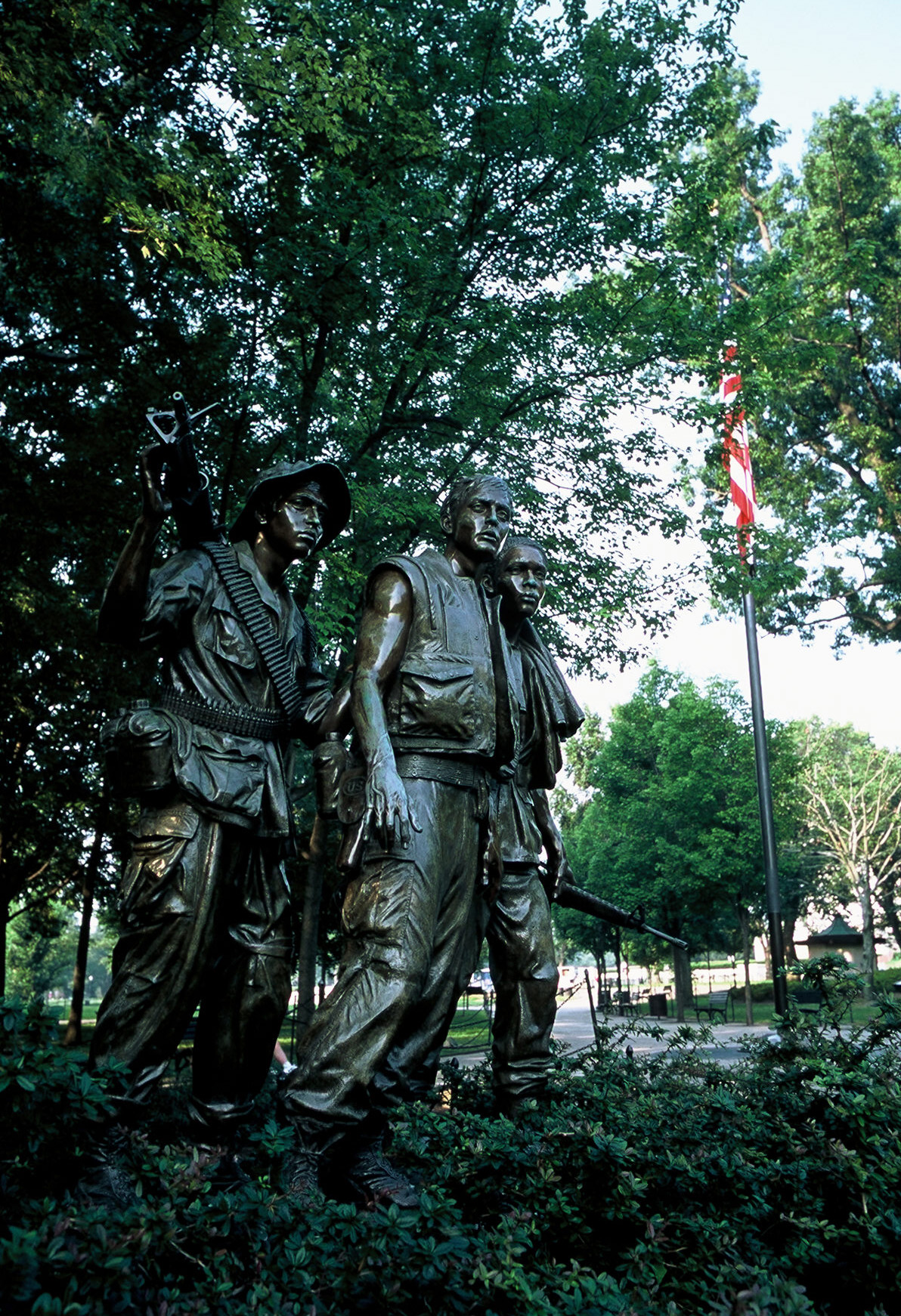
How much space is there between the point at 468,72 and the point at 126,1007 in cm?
1105

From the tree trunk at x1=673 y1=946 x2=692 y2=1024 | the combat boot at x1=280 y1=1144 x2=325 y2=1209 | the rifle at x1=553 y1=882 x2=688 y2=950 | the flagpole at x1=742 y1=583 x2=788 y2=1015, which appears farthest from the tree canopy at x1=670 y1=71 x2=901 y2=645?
the combat boot at x1=280 y1=1144 x2=325 y2=1209

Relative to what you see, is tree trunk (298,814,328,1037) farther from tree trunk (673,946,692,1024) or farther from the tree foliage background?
tree trunk (673,946,692,1024)

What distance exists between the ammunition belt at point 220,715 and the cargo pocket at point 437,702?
477mm

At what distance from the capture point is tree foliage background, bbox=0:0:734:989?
8961 millimetres

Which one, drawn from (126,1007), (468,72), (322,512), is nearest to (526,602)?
(322,512)

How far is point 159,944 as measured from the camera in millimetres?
3592

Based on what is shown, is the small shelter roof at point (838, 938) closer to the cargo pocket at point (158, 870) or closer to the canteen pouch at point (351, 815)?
the canteen pouch at point (351, 815)

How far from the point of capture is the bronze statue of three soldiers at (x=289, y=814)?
3572 mm

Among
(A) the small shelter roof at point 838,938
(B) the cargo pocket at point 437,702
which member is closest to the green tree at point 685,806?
(A) the small shelter roof at point 838,938

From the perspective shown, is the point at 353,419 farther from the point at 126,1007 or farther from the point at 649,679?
the point at 649,679

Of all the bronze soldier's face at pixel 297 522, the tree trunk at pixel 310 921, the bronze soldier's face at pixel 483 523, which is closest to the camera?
the bronze soldier's face at pixel 297 522

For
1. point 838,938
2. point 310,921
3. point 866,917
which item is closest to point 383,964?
point 310,921

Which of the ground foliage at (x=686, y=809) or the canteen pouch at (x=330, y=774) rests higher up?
the ground foliage at (x=686, y=809)

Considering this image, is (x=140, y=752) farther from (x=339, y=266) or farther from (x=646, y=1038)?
(x=646, y=1038)
